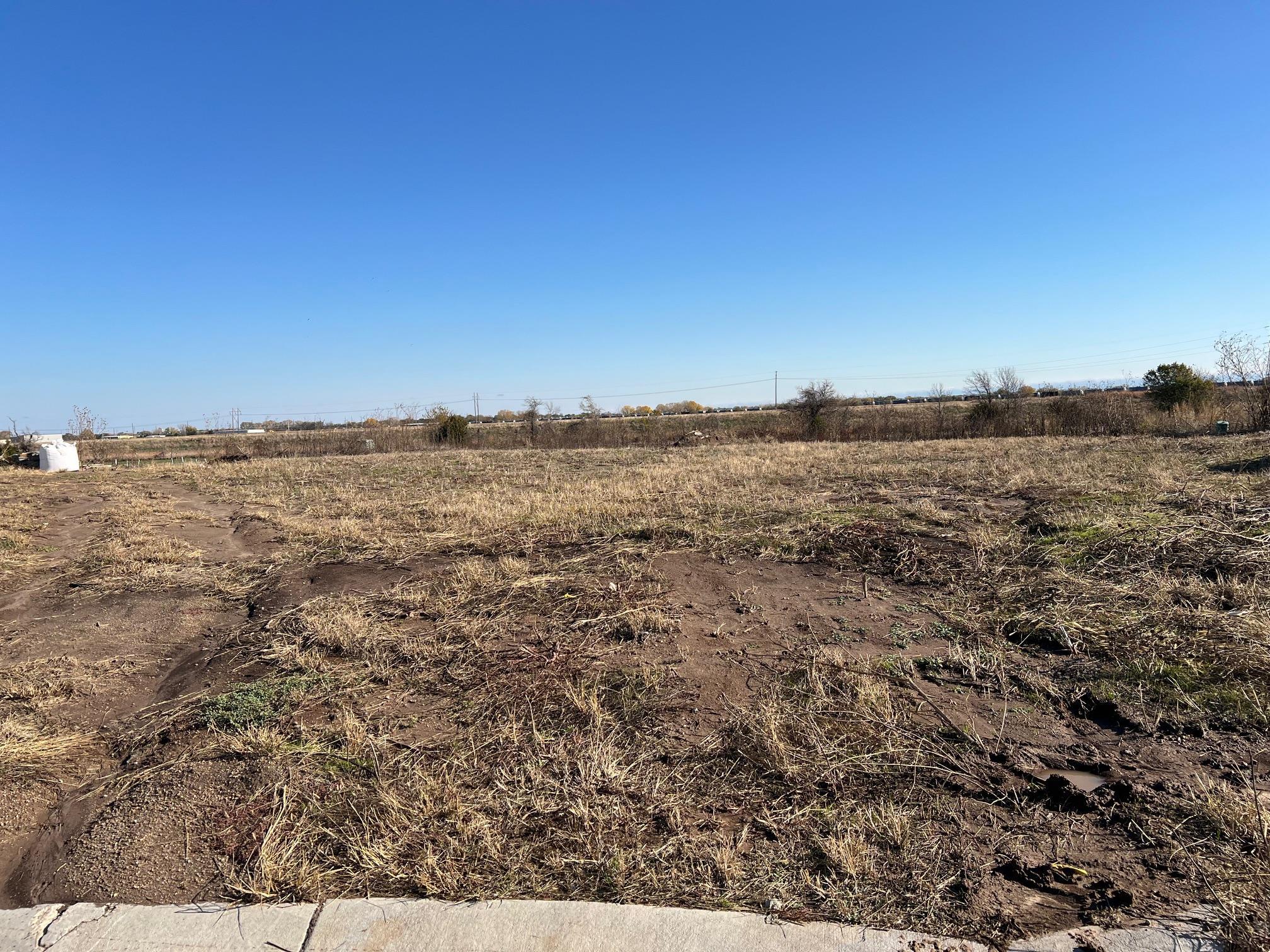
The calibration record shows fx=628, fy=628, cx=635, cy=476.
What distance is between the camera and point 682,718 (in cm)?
332

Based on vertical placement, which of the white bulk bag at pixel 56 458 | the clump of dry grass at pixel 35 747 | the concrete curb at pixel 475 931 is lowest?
the concrete curb at pixel 475 931

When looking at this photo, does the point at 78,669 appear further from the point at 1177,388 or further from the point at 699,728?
the point at 1177,388

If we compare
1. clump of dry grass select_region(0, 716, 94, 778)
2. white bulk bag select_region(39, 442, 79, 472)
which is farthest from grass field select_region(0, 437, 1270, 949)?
white bulk bag select_region(39, 442, 79, 472)

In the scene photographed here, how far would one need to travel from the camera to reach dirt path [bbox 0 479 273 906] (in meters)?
2.64

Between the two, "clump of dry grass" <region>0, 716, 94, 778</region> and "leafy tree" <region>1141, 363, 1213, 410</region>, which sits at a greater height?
"leafy tree" <region>1141, 363, 1213, 410</region>

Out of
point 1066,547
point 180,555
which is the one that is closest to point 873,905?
point 1066,547

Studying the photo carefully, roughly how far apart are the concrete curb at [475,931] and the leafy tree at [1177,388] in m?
29.8

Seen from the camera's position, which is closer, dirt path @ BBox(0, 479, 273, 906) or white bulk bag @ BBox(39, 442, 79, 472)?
Result: dirt path @ BBox(0, 479, 273, 906)

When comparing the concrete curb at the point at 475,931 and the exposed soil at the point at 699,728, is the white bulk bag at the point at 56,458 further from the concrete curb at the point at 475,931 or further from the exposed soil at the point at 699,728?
the concrete curb at the point at 475,931

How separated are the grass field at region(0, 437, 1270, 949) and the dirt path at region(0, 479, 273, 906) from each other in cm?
2

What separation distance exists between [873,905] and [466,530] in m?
6.71

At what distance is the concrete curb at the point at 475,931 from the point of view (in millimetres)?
1907

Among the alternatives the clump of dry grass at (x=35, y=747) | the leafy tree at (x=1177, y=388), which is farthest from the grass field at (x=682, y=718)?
the leafy tree at (x=1177, y=388)

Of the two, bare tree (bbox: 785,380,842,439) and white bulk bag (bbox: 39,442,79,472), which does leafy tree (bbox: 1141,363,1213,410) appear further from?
white bulk bag (bbox: 39,442,79,472)
